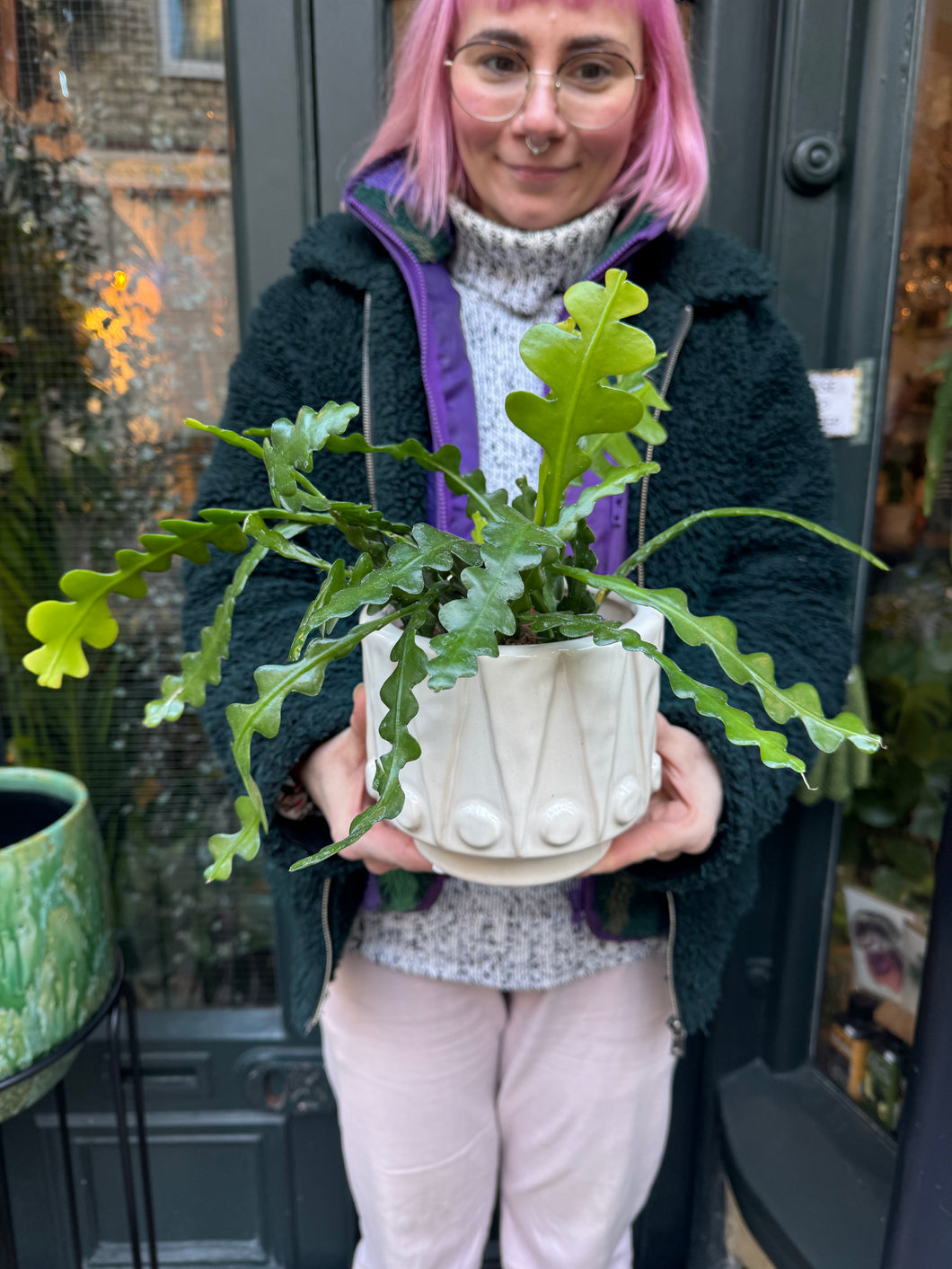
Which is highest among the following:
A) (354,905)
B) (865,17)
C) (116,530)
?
(865,17)

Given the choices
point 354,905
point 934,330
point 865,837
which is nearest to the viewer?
point 354,905

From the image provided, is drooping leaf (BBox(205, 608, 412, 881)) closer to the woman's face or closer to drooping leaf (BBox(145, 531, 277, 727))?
drooping leaf (BBox(145, 531, 277, 727))

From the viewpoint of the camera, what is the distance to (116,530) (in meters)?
1.25

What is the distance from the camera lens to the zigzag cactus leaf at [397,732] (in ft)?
1.47

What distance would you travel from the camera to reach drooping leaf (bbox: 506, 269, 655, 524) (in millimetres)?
453

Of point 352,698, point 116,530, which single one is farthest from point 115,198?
point 352,698

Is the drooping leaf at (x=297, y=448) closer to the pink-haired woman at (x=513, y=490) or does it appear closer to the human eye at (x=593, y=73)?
the pink-haired woman at (x=513, y=490)

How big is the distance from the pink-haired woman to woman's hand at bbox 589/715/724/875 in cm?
2

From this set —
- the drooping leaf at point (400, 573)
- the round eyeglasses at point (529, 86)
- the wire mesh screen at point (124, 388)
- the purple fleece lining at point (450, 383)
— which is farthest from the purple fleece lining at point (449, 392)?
the wire mesh screen at point (124, 388)

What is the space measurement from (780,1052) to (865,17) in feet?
4.24

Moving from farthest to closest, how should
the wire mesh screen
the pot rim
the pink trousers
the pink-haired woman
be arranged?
the wire mesh screen
the pot rim
the pink trousers
the pink-haired woman

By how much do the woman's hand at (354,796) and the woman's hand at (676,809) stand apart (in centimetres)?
14

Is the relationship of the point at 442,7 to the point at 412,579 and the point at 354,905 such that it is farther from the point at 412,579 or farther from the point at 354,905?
the point at 354,905

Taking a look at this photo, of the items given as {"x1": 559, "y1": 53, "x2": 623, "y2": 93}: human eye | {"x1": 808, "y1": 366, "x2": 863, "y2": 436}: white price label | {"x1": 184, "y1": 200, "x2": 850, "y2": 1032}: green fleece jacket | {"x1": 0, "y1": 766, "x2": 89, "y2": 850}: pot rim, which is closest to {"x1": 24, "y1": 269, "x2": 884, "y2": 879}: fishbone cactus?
{"x1": 184, "y1": 200, "x2": 850, "y2": 1032}: green fleece jacket
